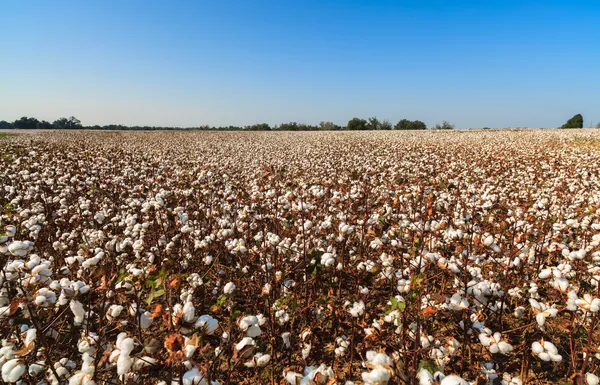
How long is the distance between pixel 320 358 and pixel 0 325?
3.17 m

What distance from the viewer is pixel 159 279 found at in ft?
6.49

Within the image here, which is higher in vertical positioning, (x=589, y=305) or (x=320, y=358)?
(x=589, y=305)

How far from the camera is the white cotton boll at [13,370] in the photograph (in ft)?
5.74

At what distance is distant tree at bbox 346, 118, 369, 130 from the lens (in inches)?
3644

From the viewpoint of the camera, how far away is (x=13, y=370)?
1784 mm

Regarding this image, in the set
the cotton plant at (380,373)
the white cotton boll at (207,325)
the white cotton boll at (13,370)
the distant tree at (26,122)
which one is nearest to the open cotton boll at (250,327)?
the white cotton boll at (207,325)

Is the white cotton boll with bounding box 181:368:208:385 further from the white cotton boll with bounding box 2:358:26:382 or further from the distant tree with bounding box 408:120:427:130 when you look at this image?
the distant tree with bounding box 408:120:427:130

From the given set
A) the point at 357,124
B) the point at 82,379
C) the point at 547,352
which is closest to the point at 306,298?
the point at 547,352

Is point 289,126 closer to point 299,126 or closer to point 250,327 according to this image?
point 299,126

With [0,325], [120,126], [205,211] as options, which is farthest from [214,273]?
[120,126]

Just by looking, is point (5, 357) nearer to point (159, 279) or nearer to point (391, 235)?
point (159, 279)

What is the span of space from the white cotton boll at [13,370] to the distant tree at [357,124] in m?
94.5

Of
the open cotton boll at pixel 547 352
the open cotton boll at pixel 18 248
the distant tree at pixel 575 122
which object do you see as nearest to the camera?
the open cotton boll at pixel 547 352

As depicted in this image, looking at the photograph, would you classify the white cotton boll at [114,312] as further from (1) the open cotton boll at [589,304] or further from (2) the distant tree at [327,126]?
(2) the distant tree at [327,126]
